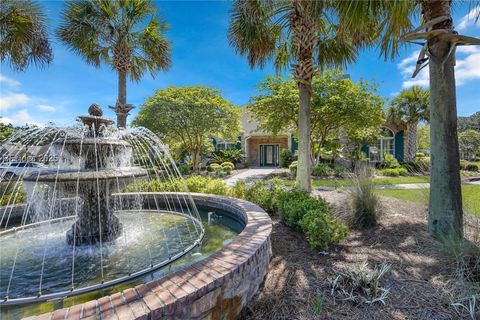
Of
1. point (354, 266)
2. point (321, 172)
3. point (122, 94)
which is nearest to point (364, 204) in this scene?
point (354, 266)

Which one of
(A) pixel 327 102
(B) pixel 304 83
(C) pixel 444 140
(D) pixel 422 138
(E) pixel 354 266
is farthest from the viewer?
(D) pixel 422 138

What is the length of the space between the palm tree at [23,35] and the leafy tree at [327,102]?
32.8 feet

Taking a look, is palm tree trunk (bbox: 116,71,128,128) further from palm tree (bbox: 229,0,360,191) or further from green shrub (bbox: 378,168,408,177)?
green shrub (bbox: 378,168,408,177)

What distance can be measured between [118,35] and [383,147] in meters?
23.5

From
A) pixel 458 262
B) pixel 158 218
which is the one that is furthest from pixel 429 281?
pixel 158 218

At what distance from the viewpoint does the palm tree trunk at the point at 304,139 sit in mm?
6762

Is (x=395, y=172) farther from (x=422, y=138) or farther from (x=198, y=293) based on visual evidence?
(x=422, y=138)

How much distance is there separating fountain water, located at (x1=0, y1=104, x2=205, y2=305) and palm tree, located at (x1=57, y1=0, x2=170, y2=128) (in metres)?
5.65

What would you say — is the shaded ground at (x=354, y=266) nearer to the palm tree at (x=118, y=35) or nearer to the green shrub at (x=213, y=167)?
the palm tree at (x=118, y=35)

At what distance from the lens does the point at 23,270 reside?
340 cm

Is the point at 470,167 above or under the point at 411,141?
under

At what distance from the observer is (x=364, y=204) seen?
4816 millimetres

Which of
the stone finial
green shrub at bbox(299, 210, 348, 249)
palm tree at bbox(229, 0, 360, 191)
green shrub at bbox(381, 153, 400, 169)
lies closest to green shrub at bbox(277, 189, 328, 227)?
green shrub at bbox(299, 210, 348, 249)

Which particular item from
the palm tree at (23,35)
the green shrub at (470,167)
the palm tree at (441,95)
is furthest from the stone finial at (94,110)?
Answer: the green shrub at (470,167)
